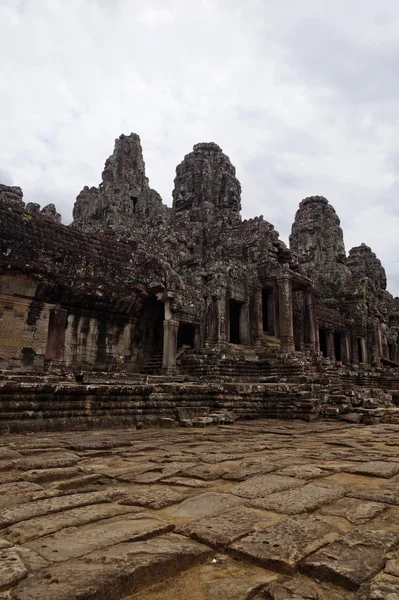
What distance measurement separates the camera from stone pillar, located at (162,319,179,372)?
59.7 ft

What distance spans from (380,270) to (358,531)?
5525 centimetres

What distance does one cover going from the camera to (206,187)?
128 feet

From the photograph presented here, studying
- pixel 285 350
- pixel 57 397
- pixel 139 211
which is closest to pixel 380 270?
pixel 139 211

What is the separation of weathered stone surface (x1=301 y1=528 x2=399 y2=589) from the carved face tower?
116 feet

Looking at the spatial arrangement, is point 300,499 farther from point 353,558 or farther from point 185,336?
point 185,336

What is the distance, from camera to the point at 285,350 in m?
23.1

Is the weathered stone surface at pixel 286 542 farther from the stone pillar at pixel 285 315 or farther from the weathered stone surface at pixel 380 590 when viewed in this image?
the stone pillar at pixel 285 315

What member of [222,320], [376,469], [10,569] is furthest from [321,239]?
[10,569]

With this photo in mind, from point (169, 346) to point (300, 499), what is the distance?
1568 cm

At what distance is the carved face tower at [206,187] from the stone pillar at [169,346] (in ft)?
64.7

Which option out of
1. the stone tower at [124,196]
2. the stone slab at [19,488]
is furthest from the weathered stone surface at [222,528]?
the stone tower at [124,196]

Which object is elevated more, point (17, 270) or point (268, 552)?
point (17, 270)

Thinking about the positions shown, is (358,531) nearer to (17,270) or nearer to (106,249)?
(17,270)

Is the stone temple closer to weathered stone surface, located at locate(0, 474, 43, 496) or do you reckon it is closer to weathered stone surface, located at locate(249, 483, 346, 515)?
weathered stone surface, located at locate(0, 474, 43, 496)
